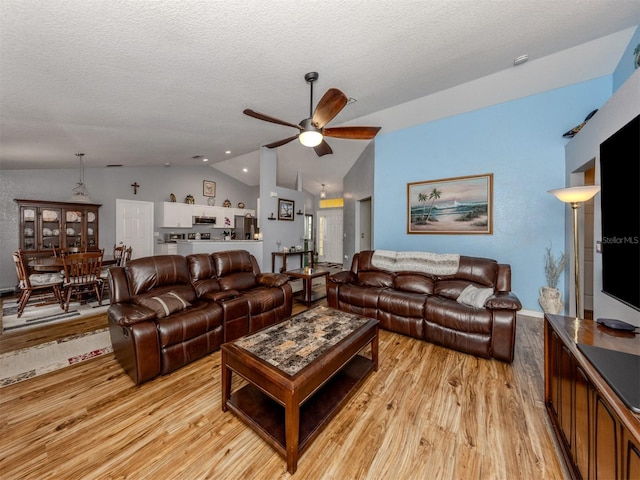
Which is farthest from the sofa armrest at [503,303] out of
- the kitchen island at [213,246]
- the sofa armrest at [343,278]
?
the kitchen island at [213,246]

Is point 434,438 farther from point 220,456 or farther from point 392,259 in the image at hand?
point 392,259

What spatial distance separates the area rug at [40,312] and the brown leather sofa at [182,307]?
6.17 ft

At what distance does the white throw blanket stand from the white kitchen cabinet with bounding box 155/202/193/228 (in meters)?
5.39

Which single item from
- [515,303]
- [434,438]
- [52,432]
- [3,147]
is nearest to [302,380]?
[434,438]

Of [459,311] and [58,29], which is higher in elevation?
[58,29]

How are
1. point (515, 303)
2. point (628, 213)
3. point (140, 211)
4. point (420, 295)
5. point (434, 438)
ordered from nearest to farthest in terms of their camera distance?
point (434, 438) < point (628, 213) < point (515, 303) < point (420, 295) < point (140, 211)

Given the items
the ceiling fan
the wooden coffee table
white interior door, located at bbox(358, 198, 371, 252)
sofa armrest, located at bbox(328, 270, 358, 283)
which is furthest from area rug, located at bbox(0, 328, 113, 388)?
white interior door, located at bbox(358, 198, 371, 252)

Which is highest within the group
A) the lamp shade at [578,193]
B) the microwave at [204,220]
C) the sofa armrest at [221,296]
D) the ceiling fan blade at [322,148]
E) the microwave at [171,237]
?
the ceiling fan blade at [322,148]

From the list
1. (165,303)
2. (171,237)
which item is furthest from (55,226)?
(165,303)

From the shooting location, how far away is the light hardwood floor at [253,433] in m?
1.31

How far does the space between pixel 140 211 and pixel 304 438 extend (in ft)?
22.1

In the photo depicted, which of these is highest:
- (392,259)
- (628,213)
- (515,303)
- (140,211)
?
(140,211)

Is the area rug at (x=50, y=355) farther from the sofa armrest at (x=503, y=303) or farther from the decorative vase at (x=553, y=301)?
the decorative vase at (x=553, y=301)

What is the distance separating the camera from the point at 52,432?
154 cm
